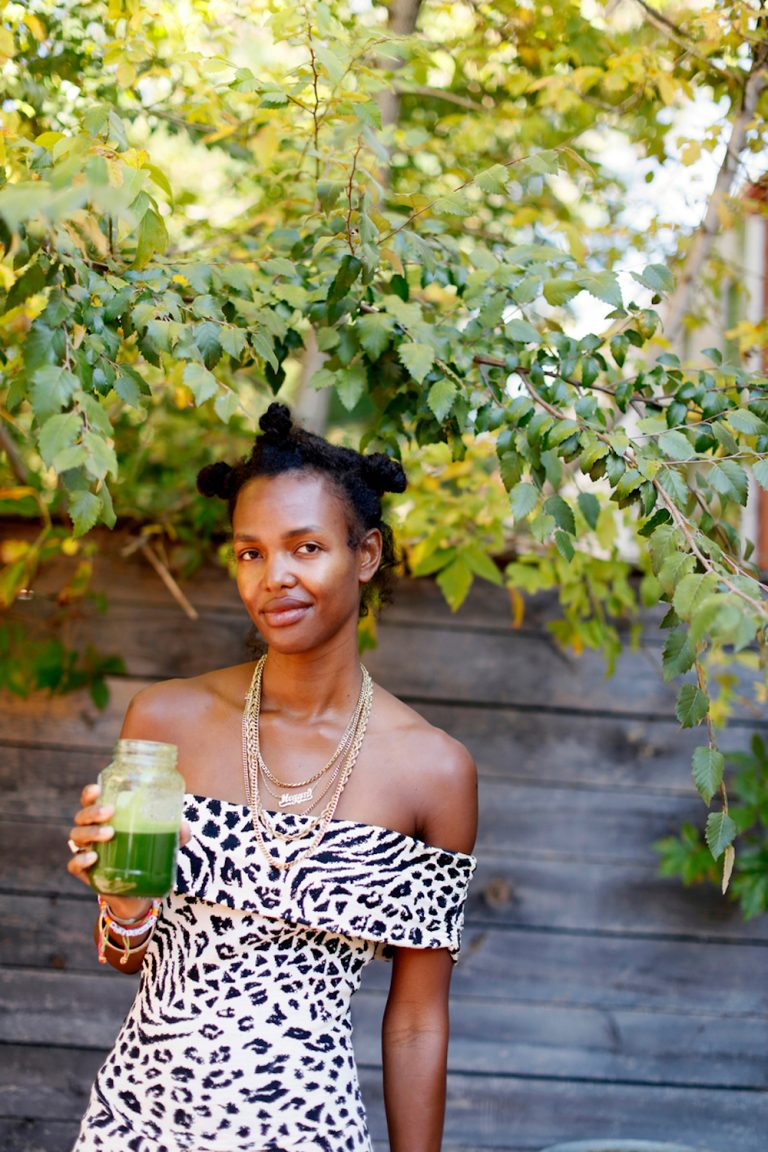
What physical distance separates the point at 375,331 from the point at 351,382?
0.10 metres

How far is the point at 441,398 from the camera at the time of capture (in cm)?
167

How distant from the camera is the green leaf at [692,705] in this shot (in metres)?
1.44

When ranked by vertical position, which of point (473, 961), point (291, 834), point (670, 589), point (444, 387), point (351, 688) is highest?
point (444, 387)

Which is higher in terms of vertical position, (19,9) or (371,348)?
(19,9)

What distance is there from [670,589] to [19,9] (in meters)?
1.38

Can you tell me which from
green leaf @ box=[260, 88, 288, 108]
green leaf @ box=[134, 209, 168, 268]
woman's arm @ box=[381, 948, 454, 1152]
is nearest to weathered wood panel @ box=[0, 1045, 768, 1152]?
woman's arm @ box=[381, 948, 454, 1152]

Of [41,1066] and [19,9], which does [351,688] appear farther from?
[41,1066]

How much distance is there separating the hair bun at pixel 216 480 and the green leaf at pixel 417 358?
0.36 metres

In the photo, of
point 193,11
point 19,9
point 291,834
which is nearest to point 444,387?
point 291,834

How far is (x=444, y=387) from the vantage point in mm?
1676

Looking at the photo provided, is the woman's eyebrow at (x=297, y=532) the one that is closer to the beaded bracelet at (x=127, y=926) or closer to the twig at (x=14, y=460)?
the beaded bracelet at (x=127, y=926)

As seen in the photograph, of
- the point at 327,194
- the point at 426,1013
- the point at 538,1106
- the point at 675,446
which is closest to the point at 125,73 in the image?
the point at 327,194

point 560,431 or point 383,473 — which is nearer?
point 560,431

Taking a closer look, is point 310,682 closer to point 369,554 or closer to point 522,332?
point 369,554
